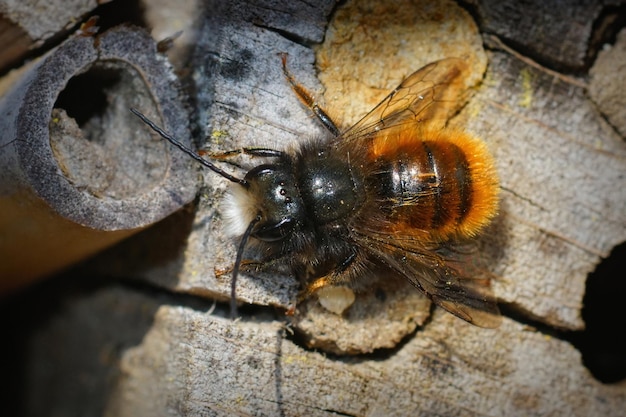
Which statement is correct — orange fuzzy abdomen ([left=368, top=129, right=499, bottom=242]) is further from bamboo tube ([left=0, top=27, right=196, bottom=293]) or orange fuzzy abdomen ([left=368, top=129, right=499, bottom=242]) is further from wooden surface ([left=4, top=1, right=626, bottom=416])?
bamboo tube ([left=0, top=27, right=196, bottom=293])

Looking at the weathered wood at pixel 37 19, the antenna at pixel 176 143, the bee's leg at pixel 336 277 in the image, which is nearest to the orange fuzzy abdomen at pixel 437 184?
the bee's leg at pixel 336 277

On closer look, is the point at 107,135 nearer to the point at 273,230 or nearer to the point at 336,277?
the point at 273,230

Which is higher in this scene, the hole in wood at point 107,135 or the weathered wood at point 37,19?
the weathered wood at point 37,19

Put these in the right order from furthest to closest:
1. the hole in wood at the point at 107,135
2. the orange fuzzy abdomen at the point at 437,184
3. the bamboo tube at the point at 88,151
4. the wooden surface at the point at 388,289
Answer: the orange fuzzy abdomen at the point at 437,184, the wooden surface at the point at 388,289, the hole in wood at the point at 107,135, the bamboo tube at the point at 88,151

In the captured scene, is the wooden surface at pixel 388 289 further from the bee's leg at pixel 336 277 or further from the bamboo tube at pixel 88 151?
the bamboo tube at pixel 88 151

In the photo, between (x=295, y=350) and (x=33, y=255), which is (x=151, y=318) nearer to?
(x=33, y=255)

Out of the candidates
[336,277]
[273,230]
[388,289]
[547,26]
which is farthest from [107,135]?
[547,26]
